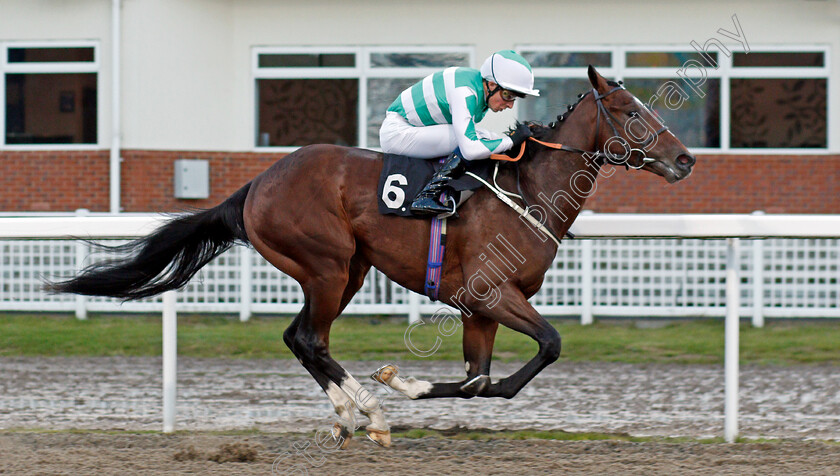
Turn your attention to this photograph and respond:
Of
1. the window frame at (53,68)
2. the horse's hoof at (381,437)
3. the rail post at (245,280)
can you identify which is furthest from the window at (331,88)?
the horse's hoof at (381,437)

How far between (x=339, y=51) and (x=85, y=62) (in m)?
2.72

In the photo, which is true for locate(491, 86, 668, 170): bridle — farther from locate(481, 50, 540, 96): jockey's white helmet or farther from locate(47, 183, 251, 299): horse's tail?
locate(47, 183, 251, 299): horse's tail

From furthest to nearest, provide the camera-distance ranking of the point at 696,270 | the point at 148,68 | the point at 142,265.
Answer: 1. the point at 148,68
2. the point at 696,270
3. the point at 142,265

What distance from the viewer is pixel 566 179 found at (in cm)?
442

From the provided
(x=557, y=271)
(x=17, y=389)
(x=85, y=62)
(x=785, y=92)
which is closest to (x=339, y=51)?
(x=85, y=62)

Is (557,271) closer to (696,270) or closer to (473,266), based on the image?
(696,270)

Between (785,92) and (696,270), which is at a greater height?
(785,92)

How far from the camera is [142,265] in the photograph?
4.76 metres

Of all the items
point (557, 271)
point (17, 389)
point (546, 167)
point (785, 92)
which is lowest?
point (17, 389)

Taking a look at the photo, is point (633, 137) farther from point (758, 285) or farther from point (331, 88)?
point (331, 88)

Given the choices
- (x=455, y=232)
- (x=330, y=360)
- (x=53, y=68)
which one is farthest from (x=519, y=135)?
(x=53, y=68)

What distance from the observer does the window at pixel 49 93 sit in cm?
1047

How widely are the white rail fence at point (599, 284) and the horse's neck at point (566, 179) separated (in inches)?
180

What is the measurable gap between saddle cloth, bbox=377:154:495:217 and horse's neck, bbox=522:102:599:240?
23cm
